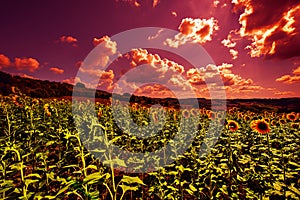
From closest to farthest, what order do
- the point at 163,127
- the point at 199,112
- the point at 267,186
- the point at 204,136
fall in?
the point at 267,186
the point at 204,136
the point at 163,127
the point at 199,112

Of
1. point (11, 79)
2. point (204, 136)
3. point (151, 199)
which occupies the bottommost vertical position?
point (151, 199)

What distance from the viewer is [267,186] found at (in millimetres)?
3541

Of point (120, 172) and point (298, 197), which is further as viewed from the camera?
point (120, 172)

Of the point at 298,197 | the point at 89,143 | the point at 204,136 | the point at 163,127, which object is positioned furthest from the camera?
the point at 163,127

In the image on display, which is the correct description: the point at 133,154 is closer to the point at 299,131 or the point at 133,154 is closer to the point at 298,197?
the point at 298,197

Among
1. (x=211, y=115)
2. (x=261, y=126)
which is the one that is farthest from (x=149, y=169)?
(x=211, y=115)

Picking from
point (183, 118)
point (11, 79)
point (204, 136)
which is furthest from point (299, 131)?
point (11, 79)

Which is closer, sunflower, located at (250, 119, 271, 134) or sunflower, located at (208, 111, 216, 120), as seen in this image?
sunflower, located at (250, 119, 271, 134)

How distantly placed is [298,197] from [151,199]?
10.8 feet

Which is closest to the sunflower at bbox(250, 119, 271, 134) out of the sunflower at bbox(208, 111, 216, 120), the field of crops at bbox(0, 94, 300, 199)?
the field of crops at bbox(0, 94, 300, 199)

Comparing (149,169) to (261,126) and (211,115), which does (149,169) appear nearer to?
(261,126)

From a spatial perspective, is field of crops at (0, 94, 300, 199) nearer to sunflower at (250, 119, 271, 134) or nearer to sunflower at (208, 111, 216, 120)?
sunflower at (250, 119, 271, 134)

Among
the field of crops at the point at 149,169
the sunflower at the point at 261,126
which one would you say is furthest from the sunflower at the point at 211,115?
the sunflower at the point at 261,126

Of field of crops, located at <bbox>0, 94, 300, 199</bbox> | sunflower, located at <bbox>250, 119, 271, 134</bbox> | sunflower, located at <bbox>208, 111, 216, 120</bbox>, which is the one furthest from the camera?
sunflower, located at <bbox>208, 111, 216, 120</bbox>
